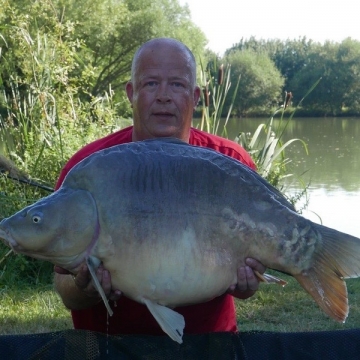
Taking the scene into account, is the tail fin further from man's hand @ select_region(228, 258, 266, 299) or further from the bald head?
the bald head

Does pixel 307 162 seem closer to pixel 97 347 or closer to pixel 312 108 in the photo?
pixel 97 347

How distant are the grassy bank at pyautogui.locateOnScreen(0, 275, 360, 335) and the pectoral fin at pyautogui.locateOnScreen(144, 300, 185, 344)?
1667 millimetres

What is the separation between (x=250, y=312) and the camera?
10.9 feet

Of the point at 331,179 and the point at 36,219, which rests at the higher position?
the point at 36,219

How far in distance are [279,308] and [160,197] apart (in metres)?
2.09

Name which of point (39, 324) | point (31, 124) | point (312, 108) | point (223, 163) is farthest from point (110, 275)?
point (312, 108)

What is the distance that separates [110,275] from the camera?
1.48m

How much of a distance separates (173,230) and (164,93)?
25.3 inches

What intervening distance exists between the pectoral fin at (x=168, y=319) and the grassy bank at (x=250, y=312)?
65.6 inches

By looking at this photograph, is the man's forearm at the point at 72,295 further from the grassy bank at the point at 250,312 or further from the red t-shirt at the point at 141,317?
the grassy bank at the point at 250,312

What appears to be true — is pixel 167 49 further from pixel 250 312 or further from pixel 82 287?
pixel 250 312

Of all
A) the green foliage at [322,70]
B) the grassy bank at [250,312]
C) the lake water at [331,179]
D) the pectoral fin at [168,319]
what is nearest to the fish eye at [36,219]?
the pectoral fin at [168,319]

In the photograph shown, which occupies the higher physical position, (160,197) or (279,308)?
(160,197)

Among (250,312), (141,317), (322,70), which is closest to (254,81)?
(322,70)
